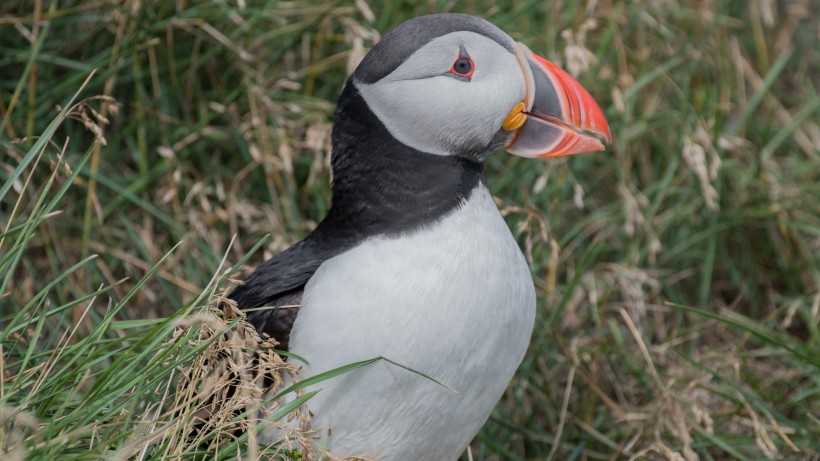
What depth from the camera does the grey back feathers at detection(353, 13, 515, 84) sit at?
2748 mm

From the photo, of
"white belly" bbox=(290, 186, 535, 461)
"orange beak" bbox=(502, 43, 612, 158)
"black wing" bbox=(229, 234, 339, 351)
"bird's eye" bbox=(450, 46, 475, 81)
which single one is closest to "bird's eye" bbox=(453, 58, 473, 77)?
"bird's eye" bbox=(450, 46, 475, 81)

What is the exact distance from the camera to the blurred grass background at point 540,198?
374 cm

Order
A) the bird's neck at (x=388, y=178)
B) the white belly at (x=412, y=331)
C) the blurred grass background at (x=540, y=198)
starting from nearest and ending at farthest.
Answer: the white belly at (x=412, y=331), the bird's neck at (x=388, y=178), the blurred grass background at (x=540, y=198)

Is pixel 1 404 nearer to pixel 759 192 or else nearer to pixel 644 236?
pixel 644 236

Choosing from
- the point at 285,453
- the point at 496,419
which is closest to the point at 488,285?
the point at 285,453

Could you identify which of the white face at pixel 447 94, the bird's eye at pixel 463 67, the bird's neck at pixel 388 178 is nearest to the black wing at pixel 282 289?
the bird's neck at pixel 388 178

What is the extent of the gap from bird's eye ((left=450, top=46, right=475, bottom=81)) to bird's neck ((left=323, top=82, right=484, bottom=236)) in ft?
0.71

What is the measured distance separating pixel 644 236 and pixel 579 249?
261mm

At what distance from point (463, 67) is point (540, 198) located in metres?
1.60

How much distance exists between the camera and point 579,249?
4.46m

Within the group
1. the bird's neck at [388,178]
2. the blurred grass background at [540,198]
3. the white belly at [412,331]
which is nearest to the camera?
the white belly at [412,331]

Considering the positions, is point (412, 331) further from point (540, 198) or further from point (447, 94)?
point (540, 198)

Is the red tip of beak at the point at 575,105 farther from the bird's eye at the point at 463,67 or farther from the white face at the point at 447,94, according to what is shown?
the bird's eye at the point at 463,67

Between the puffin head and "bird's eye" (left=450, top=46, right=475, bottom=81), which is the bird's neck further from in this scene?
"bird's eye" (left=450, top=46, right=475, bottom=81)
